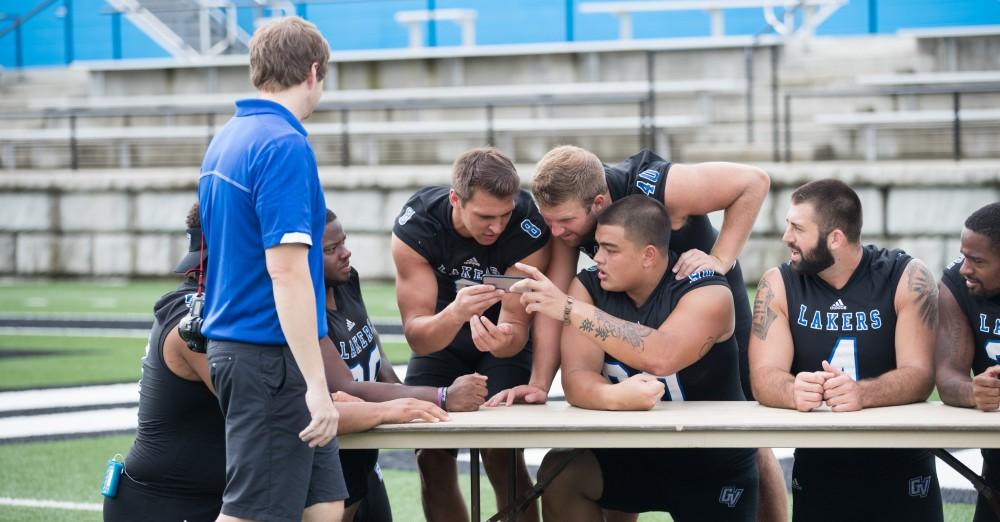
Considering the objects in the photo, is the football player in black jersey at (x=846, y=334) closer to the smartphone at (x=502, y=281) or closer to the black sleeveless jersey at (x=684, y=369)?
the black sleeveless jersey at (x=684, y=369)

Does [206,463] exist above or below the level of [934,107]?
below

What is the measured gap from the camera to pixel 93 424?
7.82 m

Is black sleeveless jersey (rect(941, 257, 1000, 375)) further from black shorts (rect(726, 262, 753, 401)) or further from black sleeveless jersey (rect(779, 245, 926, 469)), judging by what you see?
black shorts (rect(726, 262, 753, 401))

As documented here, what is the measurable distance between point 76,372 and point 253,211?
7.21 metres

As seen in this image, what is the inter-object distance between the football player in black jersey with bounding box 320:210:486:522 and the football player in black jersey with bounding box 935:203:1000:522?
1.68 metres

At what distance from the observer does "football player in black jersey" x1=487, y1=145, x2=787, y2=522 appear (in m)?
4.59

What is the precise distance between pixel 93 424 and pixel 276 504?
4737 mm

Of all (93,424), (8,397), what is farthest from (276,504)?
(8,397)

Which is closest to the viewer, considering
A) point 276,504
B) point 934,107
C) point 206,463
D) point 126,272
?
point 276,504

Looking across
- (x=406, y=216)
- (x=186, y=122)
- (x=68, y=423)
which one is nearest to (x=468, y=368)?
(x=406, y=216)

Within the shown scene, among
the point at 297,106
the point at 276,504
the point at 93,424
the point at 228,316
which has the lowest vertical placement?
the point at 93,424

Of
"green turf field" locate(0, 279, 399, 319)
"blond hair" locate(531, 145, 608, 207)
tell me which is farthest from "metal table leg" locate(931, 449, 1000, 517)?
"green turf field" locate(0, 279, 399, 319)

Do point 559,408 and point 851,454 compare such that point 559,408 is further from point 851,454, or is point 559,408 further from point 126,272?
point 126,272

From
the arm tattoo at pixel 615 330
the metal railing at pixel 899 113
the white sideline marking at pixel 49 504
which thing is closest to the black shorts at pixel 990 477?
the arm tattoo at pixel 615 330
